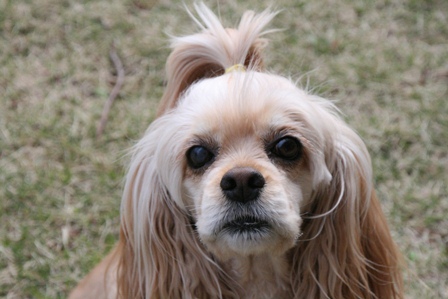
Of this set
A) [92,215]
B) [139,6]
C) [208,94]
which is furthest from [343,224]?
[139,6]

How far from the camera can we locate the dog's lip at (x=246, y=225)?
1.83 metres

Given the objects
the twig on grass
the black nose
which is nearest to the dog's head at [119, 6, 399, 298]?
the black nose

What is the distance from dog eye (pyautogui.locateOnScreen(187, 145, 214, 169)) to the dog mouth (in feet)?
0.74

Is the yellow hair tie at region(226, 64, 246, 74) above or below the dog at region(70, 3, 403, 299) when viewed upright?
above

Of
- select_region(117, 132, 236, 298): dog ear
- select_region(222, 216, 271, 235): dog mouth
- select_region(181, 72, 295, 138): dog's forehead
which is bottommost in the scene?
select_region(117, 132, 236, 298): dog ear

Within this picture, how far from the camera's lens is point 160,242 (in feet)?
7.04

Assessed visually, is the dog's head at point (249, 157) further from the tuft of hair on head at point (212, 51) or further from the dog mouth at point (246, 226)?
the tuft of hair on head at point (212, 51)

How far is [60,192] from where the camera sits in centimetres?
334

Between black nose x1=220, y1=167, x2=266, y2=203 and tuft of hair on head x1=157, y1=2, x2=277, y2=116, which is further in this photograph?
tuft of hair on head x1=157, y1=2, x2=277, y2=116

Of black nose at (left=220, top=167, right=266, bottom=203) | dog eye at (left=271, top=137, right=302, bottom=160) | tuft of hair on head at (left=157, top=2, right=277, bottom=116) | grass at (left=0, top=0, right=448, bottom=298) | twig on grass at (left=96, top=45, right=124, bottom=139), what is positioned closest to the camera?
black nose at (left=220, top=167, right=266, bottom=203)

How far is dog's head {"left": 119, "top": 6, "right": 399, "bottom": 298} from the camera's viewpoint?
185 centimetres

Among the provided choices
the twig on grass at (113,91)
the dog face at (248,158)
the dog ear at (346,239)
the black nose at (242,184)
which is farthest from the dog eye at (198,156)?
the twig on grass at (113,91)

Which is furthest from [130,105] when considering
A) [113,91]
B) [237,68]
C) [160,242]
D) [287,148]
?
[287,148]

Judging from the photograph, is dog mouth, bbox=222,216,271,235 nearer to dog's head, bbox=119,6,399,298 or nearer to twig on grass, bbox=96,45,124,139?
dog's head, bbox=119,6,399,298
